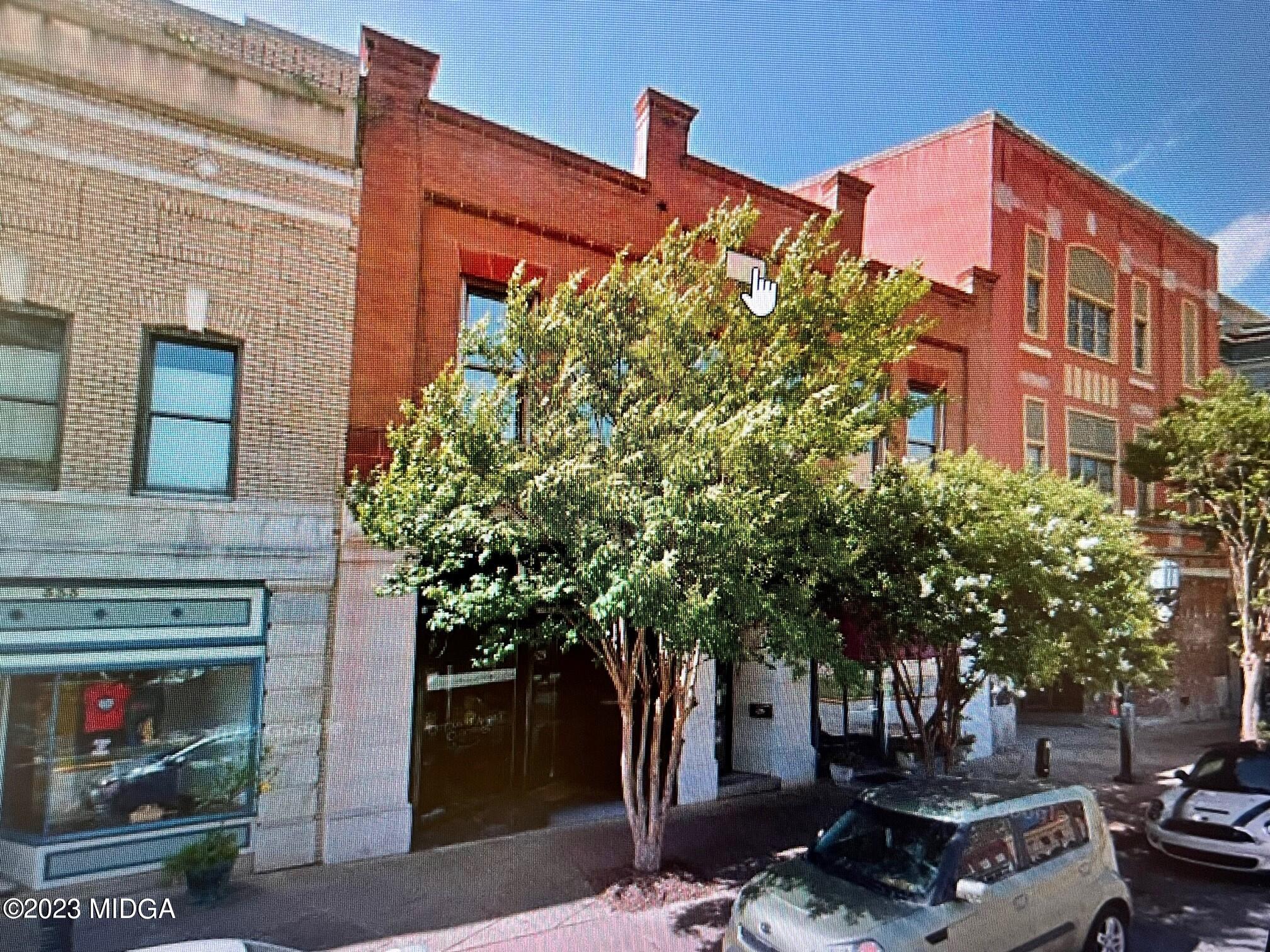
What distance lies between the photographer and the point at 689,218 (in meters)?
11.4

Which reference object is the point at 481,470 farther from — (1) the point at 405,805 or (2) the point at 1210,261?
(2) the point at 1210,261

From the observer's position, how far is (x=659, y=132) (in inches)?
440

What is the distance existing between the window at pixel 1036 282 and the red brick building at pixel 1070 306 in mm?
39

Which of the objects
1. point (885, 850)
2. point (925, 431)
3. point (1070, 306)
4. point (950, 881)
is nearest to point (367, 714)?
point (885, 850)

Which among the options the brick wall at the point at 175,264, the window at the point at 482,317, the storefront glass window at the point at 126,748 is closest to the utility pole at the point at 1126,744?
the window at the point at 482,317

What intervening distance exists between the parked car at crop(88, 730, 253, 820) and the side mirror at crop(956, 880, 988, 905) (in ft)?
21.3

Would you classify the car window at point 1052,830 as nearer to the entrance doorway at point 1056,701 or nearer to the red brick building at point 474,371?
the red brick building at point 474,371

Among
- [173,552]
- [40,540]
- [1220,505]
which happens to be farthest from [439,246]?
[1220,505]

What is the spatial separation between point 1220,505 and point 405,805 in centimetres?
1511

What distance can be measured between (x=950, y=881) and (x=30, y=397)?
8544mm

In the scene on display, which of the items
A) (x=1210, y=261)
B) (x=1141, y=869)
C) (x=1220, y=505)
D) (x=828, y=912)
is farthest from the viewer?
(x=1210, y=261)

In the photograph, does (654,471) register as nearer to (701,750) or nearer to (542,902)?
(542,902)

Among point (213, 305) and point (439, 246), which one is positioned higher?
point (439, 246)

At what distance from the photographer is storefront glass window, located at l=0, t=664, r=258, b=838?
6.84 m
